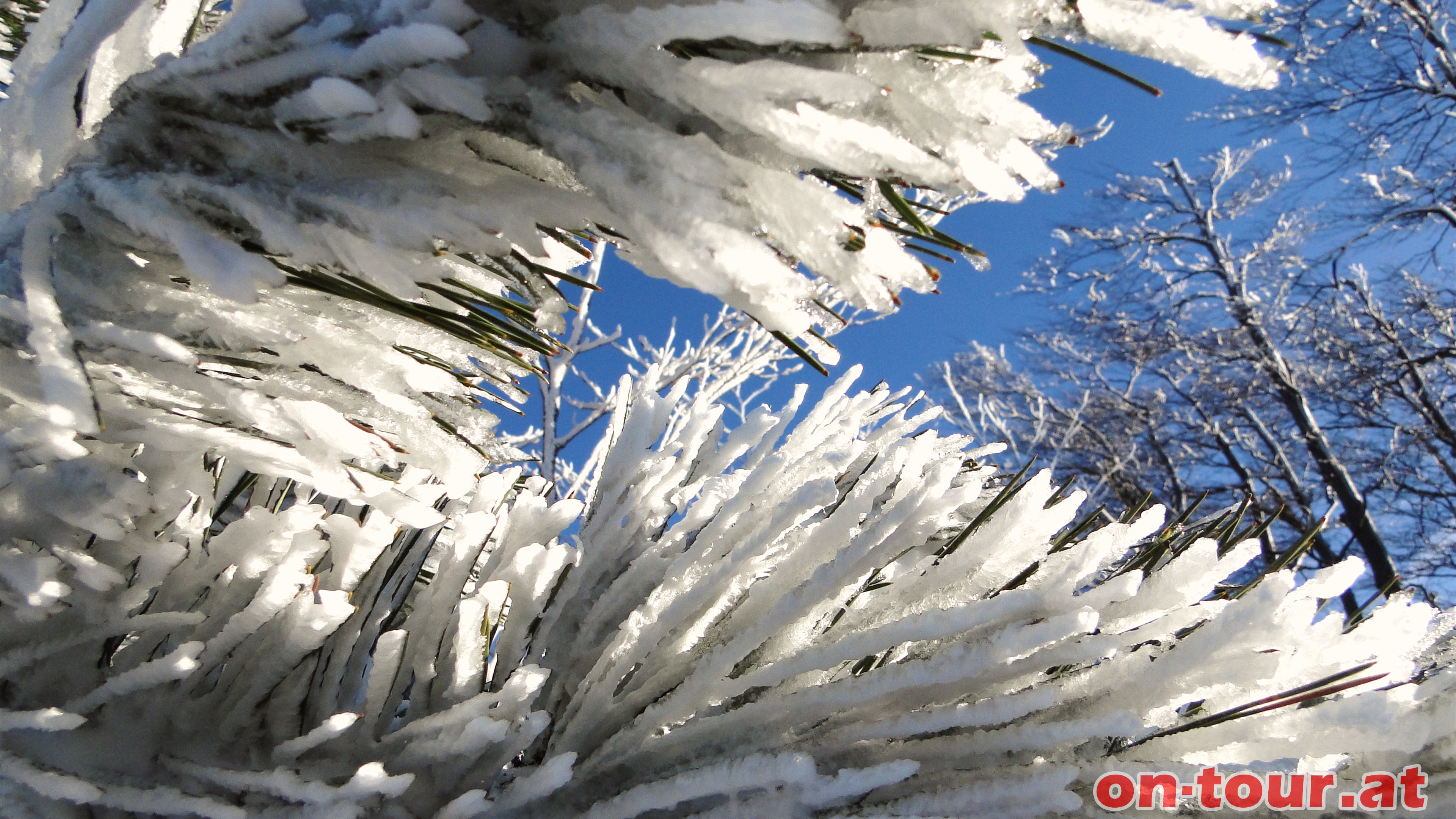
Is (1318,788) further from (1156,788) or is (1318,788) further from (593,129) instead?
(593,129)

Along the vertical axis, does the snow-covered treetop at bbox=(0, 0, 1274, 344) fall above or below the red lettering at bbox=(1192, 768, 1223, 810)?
above

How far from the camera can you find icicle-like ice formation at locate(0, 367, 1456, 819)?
546 millimetres

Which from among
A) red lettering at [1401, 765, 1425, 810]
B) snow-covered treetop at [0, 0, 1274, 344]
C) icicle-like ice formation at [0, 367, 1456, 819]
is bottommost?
icicle-like ice formation at [0, 367, 1456, 819]

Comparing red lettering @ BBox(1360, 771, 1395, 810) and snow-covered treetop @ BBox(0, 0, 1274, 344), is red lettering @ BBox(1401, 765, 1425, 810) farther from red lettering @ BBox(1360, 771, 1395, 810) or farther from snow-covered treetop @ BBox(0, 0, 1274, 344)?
snow-covered treetop @ BBox(0, 0, 1274, 344)

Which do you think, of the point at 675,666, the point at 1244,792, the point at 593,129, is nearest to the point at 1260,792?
the point at 1244,792

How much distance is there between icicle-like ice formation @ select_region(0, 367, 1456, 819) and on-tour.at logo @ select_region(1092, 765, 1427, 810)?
16 mm

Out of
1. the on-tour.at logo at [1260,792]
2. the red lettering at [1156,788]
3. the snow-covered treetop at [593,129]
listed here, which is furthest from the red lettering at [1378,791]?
the snow-covered treetop at [593,129]

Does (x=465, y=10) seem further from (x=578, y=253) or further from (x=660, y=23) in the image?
(x=578, y=253)

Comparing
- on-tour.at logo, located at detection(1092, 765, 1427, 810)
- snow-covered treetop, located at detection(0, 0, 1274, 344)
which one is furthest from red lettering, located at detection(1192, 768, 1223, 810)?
snow-covered treetop, located at detection(0, 0, 1274, 344)

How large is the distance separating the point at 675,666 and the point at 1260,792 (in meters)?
0.46

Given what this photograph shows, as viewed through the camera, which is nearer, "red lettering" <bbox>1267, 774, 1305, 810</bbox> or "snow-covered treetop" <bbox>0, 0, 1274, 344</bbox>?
"snow-covered treetop" <bbox>0, 0, 1274, 344</bbox>

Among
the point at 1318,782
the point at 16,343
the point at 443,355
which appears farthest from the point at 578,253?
the point at 1318,782

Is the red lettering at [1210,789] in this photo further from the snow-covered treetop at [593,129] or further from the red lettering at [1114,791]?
the snow-covered treetop at [593,129]

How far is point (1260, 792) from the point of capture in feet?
1.87
